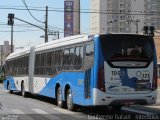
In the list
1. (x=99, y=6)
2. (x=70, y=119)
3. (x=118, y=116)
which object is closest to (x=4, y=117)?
(x=70, y=119)

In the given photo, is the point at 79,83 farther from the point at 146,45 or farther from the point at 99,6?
the point at 99,6

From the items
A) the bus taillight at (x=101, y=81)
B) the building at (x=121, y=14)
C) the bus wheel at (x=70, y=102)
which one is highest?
the building at (x=121, y=14)

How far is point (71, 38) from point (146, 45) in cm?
386

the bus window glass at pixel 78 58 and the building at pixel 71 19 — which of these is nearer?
the bus window glass at pixel 78 58

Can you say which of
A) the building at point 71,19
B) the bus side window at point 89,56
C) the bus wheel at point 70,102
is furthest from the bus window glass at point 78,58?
the building at point 71,19

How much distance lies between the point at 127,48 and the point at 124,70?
81 centimetres

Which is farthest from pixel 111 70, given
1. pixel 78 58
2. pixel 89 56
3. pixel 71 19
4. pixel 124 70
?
pixel 71 19

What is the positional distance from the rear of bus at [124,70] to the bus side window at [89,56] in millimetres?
441

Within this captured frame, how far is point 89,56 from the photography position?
1611 cm

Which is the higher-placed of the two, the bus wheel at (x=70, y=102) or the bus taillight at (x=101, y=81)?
the bus taillight at (x=101, y=81)

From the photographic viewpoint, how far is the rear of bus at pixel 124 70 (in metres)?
15.2

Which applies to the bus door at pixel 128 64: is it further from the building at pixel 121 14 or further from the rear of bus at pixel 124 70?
the building at pixel 121 14

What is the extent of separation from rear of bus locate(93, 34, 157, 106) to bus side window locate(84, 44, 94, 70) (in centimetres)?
44

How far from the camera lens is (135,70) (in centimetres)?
1561
